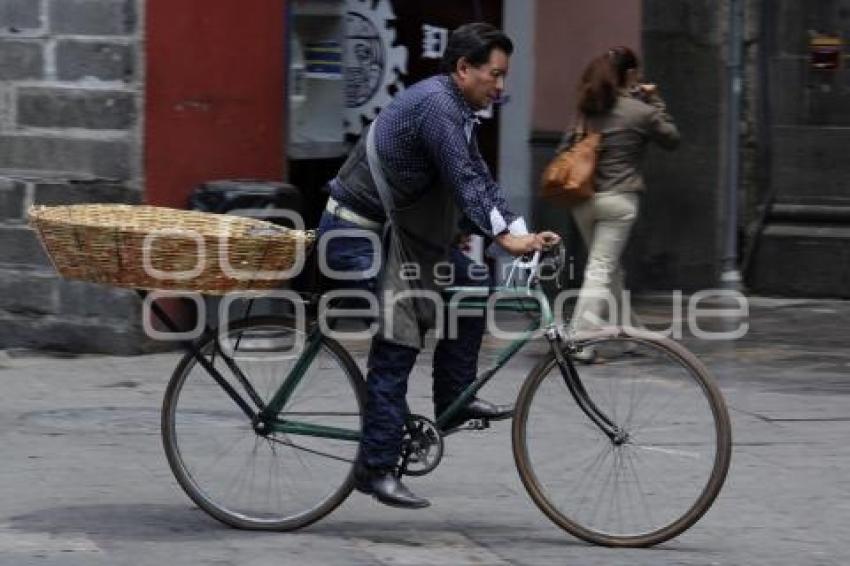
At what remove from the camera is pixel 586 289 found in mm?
10352

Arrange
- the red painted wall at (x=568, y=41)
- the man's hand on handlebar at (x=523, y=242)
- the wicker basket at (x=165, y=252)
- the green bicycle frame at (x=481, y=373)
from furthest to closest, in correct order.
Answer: the red painted wall at (x=568, y=41) → the green bicycle frame at (x=481, y=373) → the man's hand on handlebar at (x=523, y=242) → the wicker basket at (x=165, y=252)

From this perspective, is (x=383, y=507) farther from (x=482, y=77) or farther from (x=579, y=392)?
(x=482, y=77)

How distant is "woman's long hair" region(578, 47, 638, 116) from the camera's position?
10.3 meters

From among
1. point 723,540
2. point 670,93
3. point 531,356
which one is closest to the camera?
point 723,540

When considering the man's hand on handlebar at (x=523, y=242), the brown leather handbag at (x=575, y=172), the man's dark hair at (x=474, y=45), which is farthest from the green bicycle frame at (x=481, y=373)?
the brown leather handbag at (x=575, y=172)

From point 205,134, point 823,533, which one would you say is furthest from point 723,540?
point 205,134

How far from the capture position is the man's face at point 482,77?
6355 mm

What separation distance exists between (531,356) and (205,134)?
2292 millimetres

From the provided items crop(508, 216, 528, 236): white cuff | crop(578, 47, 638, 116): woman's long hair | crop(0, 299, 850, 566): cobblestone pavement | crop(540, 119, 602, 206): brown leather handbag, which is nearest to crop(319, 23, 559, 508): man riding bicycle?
crop(508, 216, 528, 236): white cuff

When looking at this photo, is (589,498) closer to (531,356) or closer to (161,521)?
(161,521)

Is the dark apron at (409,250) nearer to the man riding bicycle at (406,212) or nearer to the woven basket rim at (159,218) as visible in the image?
the man riding bicycle at (406,212)

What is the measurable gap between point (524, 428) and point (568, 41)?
6.93 meters

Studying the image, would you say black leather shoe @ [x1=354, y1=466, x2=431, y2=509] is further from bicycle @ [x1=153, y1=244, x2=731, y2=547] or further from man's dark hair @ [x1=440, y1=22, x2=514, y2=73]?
man's dark hair @ [x1=440, y1=22, x2=514, y2=73]

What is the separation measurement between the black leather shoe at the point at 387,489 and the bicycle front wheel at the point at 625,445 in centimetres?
40
